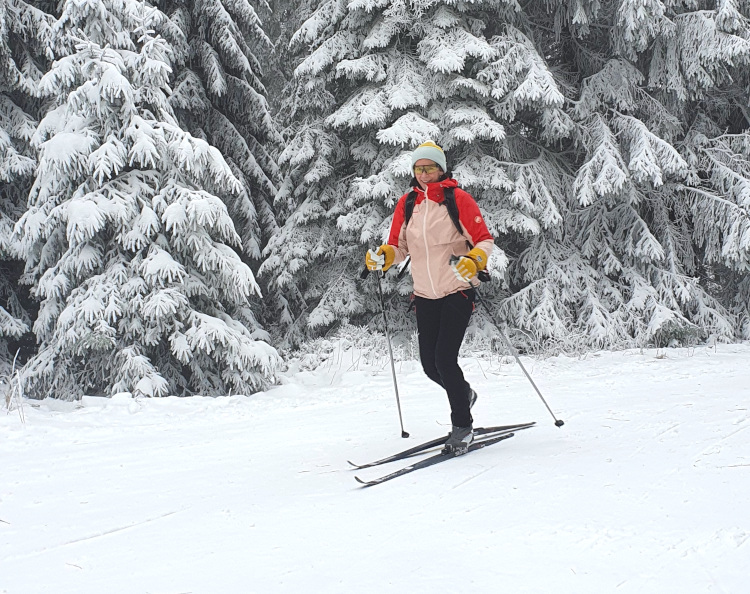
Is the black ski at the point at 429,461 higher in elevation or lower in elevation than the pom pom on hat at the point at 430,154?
lower

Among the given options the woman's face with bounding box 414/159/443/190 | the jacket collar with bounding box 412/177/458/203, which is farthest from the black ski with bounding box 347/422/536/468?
the woman's face with bounding box 414/159/443/190

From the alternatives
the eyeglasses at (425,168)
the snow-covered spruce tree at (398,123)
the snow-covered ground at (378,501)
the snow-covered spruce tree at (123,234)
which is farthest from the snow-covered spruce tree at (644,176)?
the eyeglasses at (425,168)

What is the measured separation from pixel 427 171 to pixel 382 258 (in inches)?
27.6

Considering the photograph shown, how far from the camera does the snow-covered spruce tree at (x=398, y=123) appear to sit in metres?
9.81

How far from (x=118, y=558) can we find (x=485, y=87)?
28.9 ft

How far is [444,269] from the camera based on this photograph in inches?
174

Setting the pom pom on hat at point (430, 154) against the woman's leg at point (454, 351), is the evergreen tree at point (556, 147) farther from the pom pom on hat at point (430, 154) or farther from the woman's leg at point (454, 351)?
the woman's leg at point (454, 351)

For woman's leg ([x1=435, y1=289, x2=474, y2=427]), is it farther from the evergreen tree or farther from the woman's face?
the evergreen tree

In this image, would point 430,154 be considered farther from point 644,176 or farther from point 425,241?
point 644,176

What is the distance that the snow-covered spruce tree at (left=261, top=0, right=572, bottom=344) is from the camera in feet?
32.2

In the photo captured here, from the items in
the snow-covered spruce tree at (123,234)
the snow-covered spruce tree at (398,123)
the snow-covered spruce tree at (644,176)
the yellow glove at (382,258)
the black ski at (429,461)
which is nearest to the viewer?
the black ski at (429,461)

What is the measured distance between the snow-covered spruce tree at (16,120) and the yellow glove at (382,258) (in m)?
7.02

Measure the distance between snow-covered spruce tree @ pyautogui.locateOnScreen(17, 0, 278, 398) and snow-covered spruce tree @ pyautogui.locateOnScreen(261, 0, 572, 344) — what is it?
2.95m

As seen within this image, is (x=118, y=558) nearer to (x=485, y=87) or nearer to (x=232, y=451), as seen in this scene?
(x=232, y=451)
